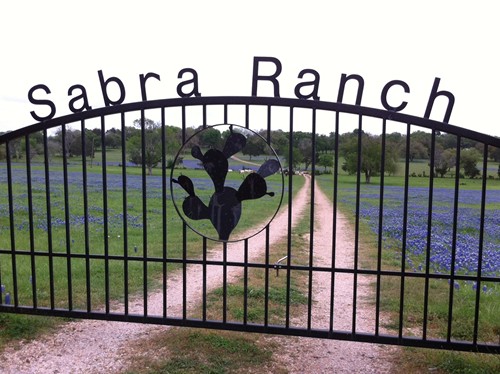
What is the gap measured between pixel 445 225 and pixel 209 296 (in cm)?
1167

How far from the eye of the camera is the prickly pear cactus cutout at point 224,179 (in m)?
4.05

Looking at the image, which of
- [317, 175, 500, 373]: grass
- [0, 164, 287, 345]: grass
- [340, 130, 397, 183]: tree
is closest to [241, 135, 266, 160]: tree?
[0, 164, 287, 345]: grass

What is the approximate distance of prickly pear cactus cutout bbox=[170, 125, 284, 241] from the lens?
4.05 m

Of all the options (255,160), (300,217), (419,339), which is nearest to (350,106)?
(255,160)

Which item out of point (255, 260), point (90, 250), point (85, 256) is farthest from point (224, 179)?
point (90, 250)

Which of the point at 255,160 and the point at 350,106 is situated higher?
the point at 350,106

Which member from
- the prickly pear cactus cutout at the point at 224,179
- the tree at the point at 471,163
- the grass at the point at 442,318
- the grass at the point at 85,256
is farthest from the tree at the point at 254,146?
the tree at the point at 471,163

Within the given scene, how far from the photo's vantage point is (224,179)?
13.7 ft

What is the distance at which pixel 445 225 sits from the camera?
14828mm

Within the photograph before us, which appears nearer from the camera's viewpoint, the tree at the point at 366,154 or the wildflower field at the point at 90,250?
the wildflower field at the point at 90,250

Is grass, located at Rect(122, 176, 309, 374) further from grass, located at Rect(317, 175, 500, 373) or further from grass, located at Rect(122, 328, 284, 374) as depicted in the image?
grass, located at Rect(317, 175, 500, 373)

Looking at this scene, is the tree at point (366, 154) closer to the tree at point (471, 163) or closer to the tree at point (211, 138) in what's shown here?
the tree at point (471, 163)

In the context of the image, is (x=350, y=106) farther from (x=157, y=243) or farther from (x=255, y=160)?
(x=157, y=243)

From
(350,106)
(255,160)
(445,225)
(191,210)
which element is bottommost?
(445,225)
